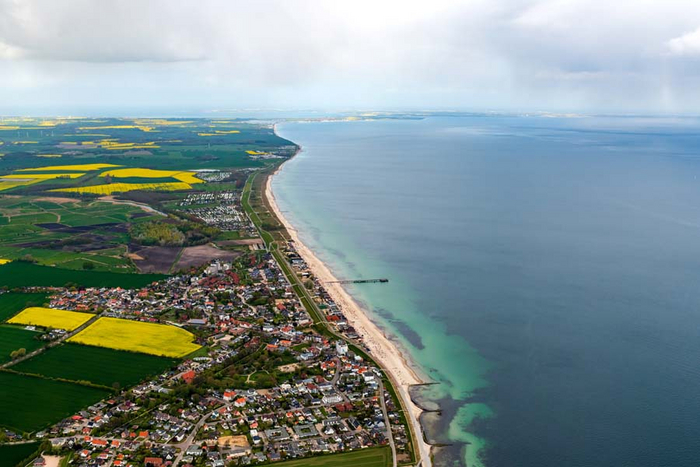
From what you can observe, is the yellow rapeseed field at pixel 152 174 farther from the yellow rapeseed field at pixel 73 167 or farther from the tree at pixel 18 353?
the tree at pixel 18 353

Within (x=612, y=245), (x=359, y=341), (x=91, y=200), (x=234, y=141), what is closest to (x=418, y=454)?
(x=359, y=341)

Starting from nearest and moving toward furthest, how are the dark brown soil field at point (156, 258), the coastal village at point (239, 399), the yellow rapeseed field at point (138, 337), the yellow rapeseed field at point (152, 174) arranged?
the coastal village at point (239, 399) < the yellow rapeseed field at point (138, 337) < the dark brown soil field at point (156, 258) < the yellow rapeseed field at point (152, 174)

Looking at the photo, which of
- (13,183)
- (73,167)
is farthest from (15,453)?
(73,167)

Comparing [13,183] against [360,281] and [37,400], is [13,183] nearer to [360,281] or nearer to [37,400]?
[360,281]

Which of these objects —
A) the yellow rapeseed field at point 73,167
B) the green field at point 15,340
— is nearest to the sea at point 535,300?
the green field at point 15,340

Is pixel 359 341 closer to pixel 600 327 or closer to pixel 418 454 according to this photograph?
pixel 418 454

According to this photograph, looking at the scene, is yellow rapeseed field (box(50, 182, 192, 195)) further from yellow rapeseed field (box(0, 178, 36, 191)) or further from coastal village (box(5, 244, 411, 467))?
coastal village (box(5, 244, 411, 467))

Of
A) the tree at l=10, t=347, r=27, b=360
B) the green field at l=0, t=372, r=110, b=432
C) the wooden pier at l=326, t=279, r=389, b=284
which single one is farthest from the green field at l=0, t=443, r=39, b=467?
the wooden pier at l=326, t=279, r=389, b=284
